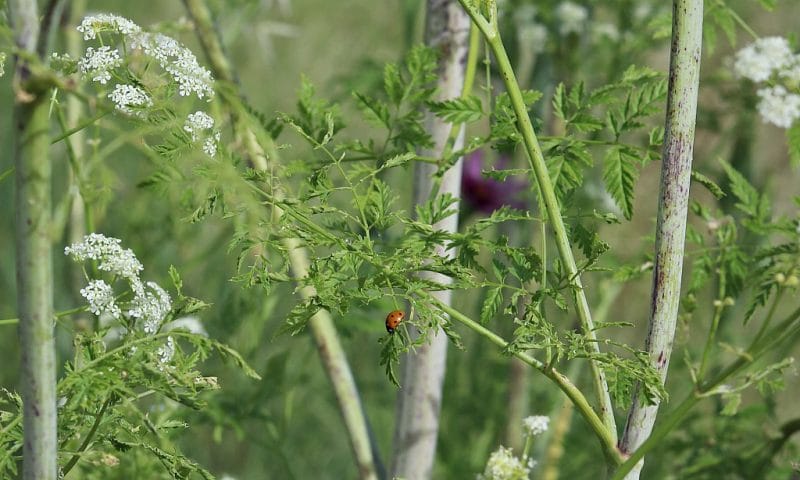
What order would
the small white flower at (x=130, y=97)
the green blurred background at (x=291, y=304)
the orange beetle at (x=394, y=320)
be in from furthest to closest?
the green blurred background at (x=291, y=304)
the orange beetle at (x=394, y=320)
the small white flower at (x=130, y=97)

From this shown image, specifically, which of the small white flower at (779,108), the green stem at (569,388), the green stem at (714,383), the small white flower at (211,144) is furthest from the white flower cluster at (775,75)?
the small white flower at (211,144)

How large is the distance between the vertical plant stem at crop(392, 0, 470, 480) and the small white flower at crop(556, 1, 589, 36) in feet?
2.37

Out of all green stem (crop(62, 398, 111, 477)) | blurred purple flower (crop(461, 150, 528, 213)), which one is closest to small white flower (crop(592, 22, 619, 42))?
blurred purple flower (crop(461, 150, 528, 213))

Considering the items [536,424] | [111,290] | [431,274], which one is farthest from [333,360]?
[111,290]

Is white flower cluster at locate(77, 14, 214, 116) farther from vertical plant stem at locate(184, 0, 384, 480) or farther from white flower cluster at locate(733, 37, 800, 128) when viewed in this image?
white flower cluster at locate(733, 37, 800, 128)

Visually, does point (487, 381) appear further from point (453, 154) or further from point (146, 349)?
point (146, 349)

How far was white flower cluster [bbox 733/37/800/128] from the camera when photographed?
1.04 metres

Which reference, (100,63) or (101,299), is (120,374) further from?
(100,63)

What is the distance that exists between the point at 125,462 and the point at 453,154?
0.58 m

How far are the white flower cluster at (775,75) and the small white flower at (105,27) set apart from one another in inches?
26.7

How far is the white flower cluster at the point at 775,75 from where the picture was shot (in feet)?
3.40

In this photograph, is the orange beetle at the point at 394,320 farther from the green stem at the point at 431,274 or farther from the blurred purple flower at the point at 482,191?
the blurred purple flower at the point at 482,191

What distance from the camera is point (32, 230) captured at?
59 cm

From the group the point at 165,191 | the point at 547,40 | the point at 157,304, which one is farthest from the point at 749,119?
the point at 157,304
